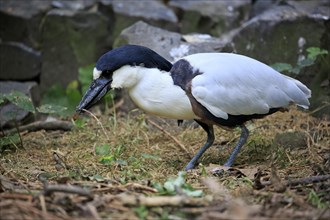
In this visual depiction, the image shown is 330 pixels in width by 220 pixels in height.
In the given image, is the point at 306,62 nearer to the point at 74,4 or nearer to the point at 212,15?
the point at 212,15

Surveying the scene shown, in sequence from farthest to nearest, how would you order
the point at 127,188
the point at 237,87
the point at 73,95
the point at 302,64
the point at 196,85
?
the point at 73,95
the point at 302,64
the point at 237,87
the point at 196,85
the point at 127,188

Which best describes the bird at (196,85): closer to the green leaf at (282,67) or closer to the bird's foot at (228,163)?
the bird's foot at (228,163)

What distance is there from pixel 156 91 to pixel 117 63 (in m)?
0.28

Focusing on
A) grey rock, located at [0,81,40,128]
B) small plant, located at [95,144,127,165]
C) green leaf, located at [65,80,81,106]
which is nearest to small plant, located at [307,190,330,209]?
small plant, located at [95,144,127,165]

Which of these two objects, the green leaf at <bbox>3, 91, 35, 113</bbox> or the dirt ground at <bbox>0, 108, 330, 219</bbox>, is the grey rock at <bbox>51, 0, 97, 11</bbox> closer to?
the dirt ground at <bbox>0, 108, 330, 219</bbox>

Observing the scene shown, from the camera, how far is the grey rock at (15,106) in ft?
17.0

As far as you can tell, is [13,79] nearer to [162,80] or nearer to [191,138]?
[191,138]

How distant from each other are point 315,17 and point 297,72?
64cm

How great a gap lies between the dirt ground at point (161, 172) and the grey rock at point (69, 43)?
0.86 m

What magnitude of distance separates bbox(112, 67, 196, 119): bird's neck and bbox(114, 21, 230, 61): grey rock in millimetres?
1376

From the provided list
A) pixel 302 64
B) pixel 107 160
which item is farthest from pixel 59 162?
pixel 302 64

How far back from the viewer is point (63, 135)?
16.8ft

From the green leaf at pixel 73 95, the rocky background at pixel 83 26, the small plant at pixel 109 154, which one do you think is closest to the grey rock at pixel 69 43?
the rocky background at pixel 83 26

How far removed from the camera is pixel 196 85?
148 inches
